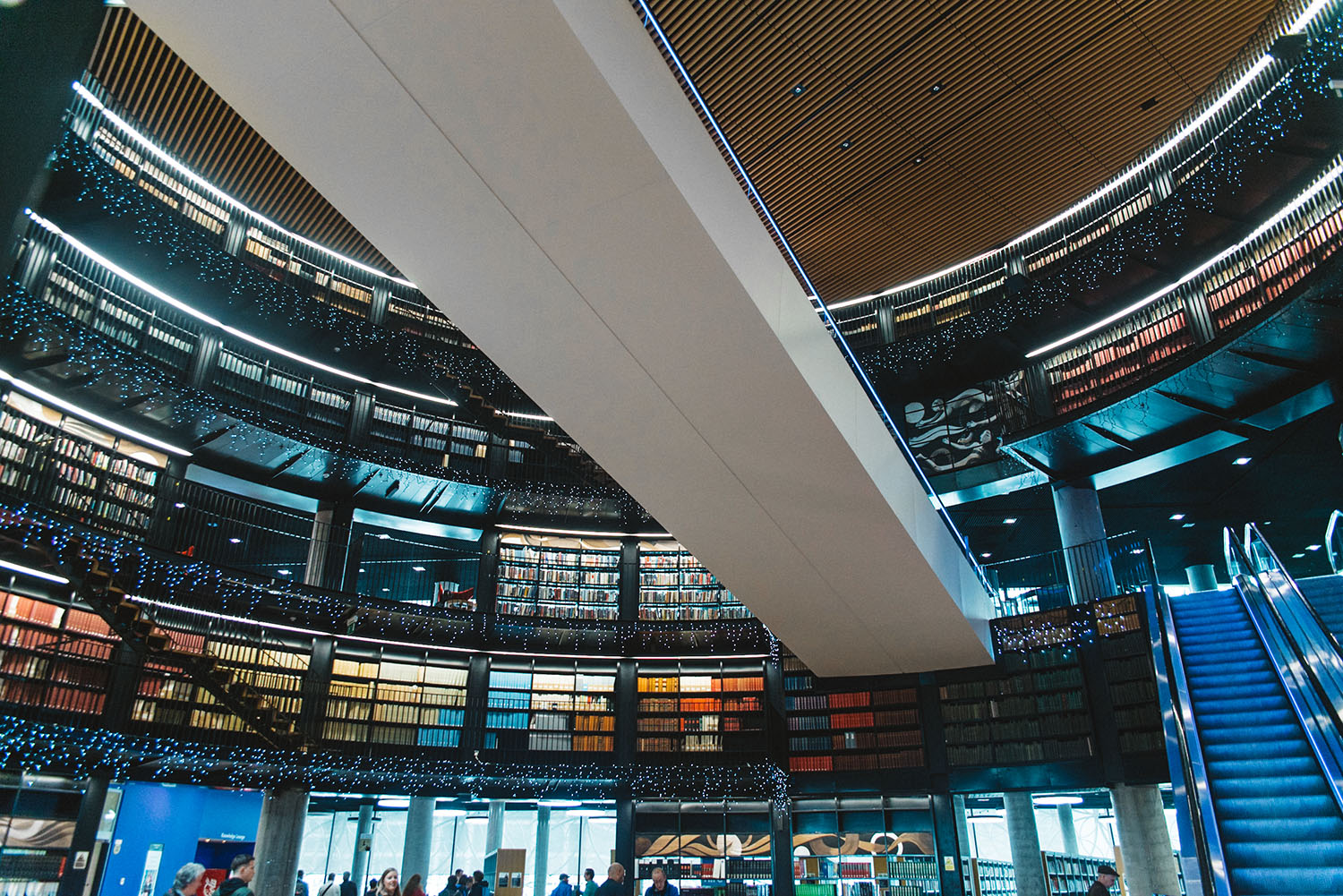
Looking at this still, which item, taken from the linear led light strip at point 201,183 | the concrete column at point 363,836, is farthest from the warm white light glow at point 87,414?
the concrete column at point 363,836

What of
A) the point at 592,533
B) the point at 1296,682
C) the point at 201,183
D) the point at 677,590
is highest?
the point at 201,183

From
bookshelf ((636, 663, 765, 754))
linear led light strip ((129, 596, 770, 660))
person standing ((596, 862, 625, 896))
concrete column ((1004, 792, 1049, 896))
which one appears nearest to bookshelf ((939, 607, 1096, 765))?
concrete column ((1004, 792, 1049, 896))

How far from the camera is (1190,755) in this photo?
543 centimetres

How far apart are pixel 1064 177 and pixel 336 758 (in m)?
11.2

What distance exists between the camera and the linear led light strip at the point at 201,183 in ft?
28.5

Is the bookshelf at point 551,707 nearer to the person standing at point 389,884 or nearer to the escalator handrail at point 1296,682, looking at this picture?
the person standing at point 389,884

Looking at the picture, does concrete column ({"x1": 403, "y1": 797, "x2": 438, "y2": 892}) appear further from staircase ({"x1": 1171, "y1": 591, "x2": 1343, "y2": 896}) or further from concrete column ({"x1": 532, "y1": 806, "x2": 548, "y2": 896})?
staircase ({"x1": 1171, "y1": 591, "x2": 1343, "y2": 896})

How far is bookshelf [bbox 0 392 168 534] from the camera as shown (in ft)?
27.4

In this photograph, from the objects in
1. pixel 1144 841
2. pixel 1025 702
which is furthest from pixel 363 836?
pixel 1144 841

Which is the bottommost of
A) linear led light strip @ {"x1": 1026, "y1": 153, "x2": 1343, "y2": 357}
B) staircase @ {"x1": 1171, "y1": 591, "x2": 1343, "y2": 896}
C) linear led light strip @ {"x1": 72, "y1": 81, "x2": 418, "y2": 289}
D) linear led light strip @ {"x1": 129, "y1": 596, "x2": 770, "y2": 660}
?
staircase @ {"x1": 1171, "y1": 591, "x2": 1343, "y2": 896}

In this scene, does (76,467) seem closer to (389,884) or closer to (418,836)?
(389,884)

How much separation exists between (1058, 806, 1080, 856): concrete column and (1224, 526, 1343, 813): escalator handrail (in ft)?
30.0

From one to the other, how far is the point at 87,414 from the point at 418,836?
6.93 m

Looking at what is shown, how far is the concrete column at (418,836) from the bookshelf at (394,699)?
1351mm
